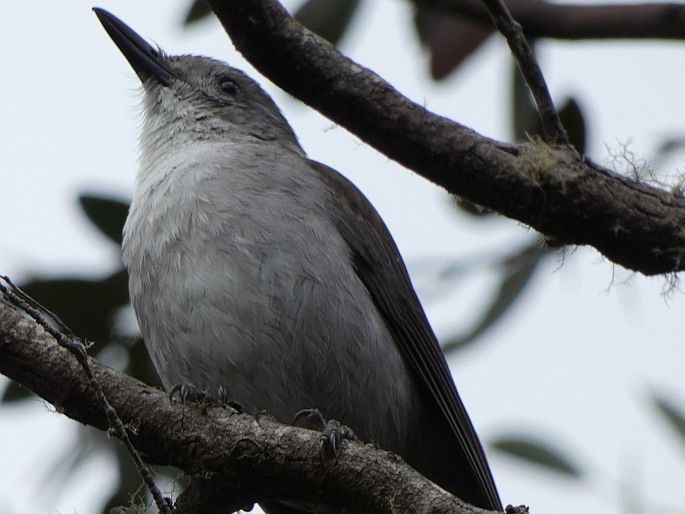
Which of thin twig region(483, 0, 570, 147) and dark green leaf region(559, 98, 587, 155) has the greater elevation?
dark green leaf region(559, 98, 587, 155)

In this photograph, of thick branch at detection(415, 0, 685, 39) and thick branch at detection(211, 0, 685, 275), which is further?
thick branch at detection(415, 0, 685, 39)

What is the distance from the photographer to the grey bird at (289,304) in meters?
3.94

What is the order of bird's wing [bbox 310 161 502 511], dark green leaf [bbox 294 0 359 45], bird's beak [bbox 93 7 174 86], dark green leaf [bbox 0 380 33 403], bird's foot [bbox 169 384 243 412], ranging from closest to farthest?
bird's foot [bbox 169 384 243 412], bird's wing [bbox 310 161 502 511], dark green leaf [bbox 0 380 33 403], dark green leaf [bbox 294 0 359 45], bird's beak [bbox 93 7 174 86]

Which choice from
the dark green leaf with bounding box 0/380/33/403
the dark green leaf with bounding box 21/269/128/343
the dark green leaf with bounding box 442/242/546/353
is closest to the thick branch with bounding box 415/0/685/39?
the dark green leaf with bounding box 442/242/546/353

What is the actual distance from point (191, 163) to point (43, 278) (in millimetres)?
869

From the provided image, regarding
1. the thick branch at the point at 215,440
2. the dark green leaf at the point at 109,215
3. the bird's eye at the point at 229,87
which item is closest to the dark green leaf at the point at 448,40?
the bird's eye at the point at 229,87

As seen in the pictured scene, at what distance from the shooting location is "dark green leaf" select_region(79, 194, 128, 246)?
15.7ft

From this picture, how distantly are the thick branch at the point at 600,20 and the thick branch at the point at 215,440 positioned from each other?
2050 mm

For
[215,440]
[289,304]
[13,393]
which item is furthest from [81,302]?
[215,440]

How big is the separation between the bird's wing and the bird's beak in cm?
144

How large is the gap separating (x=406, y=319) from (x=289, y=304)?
2.48 ft

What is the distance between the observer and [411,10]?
526cm

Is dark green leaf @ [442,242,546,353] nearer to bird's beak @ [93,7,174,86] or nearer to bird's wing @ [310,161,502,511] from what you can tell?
bird's wing @ [310,161,502,511]

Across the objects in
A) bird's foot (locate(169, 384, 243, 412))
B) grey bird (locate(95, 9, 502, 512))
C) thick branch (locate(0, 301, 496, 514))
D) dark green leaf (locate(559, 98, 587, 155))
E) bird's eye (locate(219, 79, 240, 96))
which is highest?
bird's eye (locate(219, 79, 240, 96))
